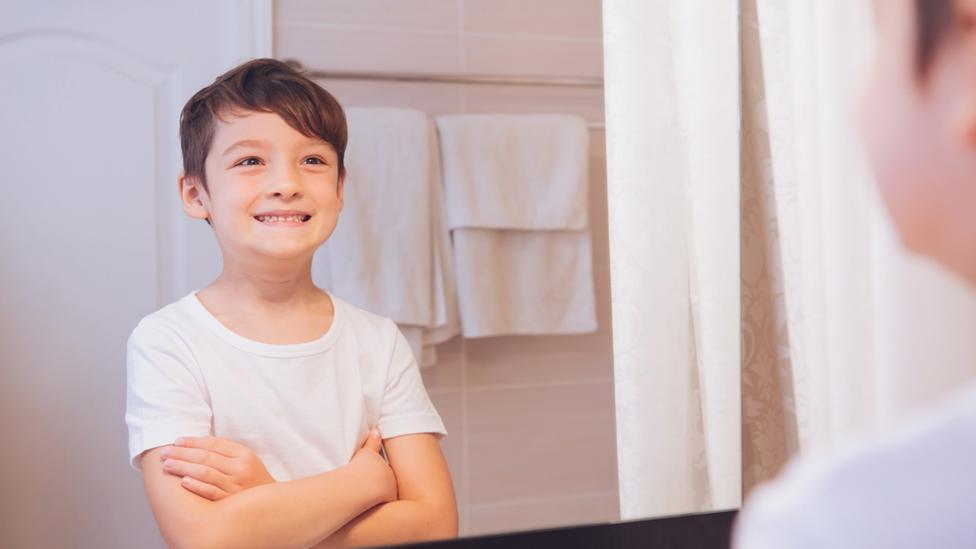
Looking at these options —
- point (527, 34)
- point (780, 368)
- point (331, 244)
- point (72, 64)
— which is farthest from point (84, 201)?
point (780, 368)

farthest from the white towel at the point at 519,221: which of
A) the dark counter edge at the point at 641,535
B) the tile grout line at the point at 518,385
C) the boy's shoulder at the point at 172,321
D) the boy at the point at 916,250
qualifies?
the boy at the point at 916,250

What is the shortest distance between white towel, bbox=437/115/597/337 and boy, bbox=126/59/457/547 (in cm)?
60

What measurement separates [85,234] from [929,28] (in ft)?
4.46

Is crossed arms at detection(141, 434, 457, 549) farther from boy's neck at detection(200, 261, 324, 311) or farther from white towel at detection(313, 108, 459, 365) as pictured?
white towel at detection(313, 108, 459, 365)

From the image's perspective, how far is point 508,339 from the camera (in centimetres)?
162

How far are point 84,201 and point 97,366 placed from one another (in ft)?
0.85

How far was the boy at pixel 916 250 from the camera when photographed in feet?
0.69

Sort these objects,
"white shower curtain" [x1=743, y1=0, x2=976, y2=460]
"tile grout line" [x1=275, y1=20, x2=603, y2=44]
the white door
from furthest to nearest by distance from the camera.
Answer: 1. "tile grout line" [x1=275, y1=20, x2=603, y2=44]
2. the white door
3. "white shower curtain" [x1=743, y1=0, x2=976, y2=460]

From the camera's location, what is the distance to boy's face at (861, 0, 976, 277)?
232 millimetres

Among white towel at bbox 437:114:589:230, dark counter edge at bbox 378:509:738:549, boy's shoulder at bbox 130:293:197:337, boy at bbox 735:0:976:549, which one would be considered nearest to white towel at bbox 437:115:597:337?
white towel at bbox 437:114:589:230

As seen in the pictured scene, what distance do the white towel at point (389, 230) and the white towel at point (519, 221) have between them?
5 centimetres

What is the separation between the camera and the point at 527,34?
1.62 m

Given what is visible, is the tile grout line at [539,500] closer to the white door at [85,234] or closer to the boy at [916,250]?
the white door at [85,234]

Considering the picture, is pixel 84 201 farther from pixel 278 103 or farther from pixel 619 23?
pixel 619 23
